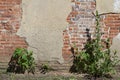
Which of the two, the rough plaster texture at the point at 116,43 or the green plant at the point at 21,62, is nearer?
the green plant at the point at 21,62

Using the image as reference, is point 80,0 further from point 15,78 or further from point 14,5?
point 15,78

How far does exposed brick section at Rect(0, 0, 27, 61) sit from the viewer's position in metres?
7.40

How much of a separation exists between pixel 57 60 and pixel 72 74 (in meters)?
0.45

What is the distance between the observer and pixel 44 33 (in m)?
7.48

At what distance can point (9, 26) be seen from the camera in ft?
24.5

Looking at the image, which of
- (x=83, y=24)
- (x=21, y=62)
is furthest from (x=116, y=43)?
(x=21, y=62)

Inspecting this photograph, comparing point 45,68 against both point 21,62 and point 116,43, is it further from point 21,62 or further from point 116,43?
point 116,43

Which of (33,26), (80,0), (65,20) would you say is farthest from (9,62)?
(80,0)

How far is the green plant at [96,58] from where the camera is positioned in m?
7.36

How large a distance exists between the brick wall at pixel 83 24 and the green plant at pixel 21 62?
30.0 inches

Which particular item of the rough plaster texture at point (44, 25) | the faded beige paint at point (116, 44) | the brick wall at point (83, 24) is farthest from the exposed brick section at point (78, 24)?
the faded beige paint at point (116, 44)

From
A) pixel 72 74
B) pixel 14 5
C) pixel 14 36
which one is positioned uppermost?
pixel 14 5

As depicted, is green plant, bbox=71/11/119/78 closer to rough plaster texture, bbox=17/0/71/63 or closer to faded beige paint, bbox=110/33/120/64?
faded beige paint, bbox=110/33/120/64

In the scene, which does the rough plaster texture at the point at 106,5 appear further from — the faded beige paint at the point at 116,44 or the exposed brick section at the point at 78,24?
the faded beige paint at the point at 116,44
